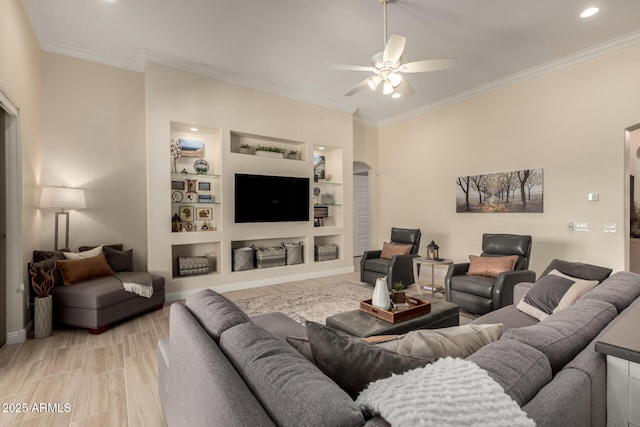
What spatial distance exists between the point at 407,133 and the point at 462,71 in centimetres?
197

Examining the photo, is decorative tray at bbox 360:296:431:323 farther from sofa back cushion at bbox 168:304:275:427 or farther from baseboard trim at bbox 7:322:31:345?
baseboard trim at bbox 7:322:31:345

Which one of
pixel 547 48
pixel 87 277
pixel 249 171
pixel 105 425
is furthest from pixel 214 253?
pixel 547 48

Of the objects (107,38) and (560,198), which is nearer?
(107,38)

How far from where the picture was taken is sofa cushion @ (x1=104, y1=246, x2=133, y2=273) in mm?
3698

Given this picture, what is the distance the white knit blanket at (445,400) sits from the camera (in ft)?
2.06

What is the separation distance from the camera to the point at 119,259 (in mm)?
3752

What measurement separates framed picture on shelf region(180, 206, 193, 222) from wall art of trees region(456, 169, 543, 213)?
4.52 m

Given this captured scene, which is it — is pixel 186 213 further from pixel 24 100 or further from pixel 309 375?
pixel 309 375

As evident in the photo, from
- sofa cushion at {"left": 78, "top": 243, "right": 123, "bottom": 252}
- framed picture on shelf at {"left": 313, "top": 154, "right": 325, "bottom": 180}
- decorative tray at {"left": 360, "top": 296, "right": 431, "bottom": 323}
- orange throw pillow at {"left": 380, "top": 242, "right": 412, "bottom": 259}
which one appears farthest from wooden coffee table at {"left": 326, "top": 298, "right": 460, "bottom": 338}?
framed picture on shelf at {"left": 313, "top": 154, "right": 325, "bottom": 180}

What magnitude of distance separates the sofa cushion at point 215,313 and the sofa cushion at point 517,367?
95cm

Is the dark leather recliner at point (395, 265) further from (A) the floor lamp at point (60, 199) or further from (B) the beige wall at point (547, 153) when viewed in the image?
(A) the floor lamp at point (60, 199)

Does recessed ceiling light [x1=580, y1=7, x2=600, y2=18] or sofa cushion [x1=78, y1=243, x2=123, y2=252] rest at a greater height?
recessed ceiling light [x1=580, y1=7, x2=600, y2=18]

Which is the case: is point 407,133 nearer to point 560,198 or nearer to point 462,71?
point 462,71

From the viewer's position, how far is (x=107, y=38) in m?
3.59
